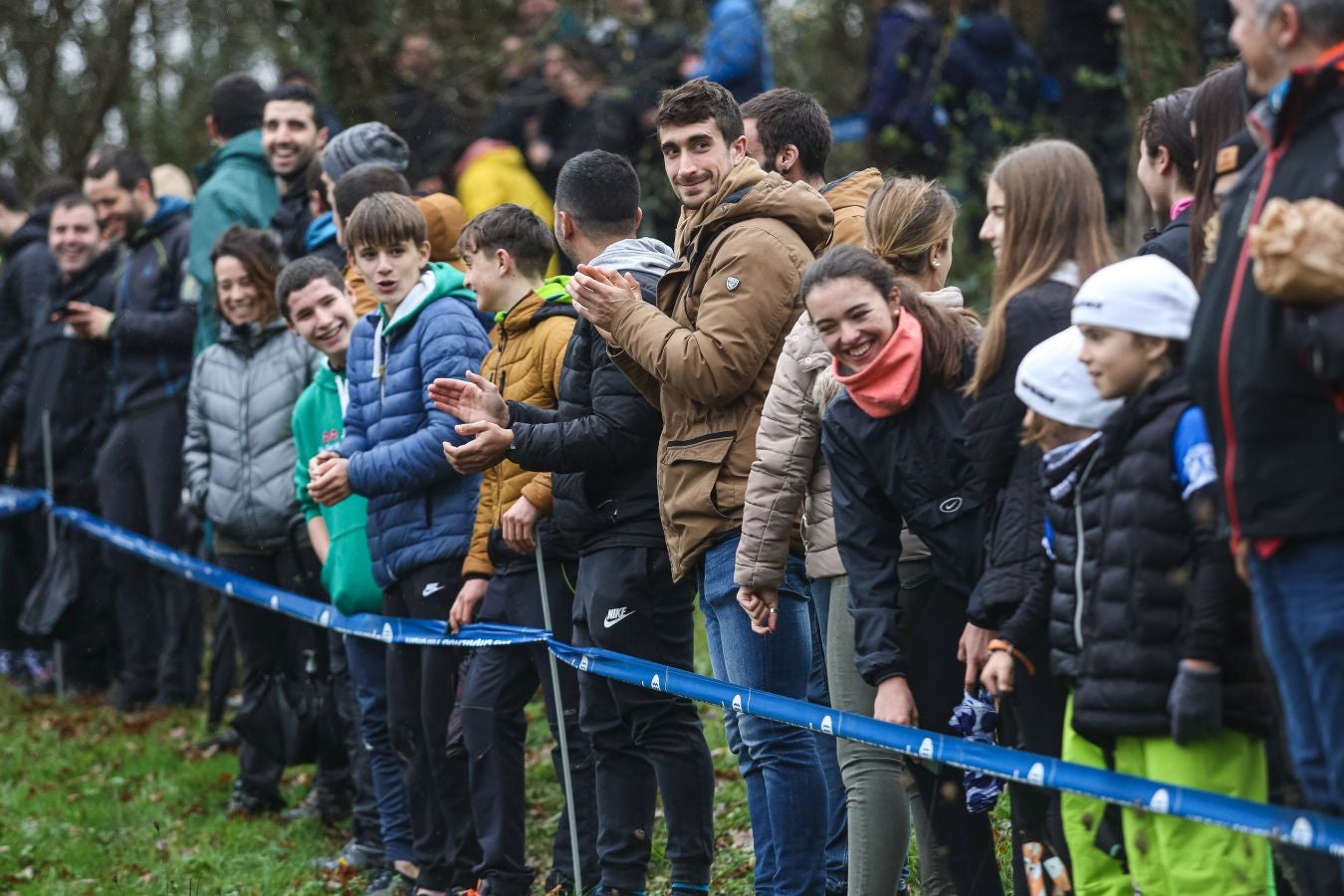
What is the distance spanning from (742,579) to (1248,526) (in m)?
1.73

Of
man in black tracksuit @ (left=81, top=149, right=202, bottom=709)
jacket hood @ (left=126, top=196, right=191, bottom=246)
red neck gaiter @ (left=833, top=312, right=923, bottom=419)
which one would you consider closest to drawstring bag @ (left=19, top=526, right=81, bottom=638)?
man in black tracksuit @ (left=81, top=149, right=202, bottom=709)

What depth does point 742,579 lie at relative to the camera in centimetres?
494

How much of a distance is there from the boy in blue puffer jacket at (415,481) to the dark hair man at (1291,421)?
10.9 ft

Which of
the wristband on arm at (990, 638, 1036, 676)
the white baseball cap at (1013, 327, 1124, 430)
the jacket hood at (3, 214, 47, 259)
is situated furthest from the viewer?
the jacket hood at (3, 214, 47, 259)

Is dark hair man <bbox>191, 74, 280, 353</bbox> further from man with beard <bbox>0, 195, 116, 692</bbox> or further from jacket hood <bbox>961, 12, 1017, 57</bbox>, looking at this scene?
jacket hood <bbox>961, 12, 1017, 57</bbox>

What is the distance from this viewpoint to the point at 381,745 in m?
6.87

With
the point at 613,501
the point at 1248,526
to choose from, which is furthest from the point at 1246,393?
the point at 613,501

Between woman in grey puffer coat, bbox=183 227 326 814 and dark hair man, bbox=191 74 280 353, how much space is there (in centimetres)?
107

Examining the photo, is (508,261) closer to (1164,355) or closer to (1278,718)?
(1164,355)

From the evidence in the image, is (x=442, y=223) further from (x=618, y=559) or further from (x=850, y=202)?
(x=618, y=559)

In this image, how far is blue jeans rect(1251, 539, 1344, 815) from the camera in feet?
11.4

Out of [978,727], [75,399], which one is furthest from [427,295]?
[75,399]

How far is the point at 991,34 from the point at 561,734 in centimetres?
729

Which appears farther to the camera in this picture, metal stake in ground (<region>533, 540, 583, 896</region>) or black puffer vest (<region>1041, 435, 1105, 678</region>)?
metal stake in ground (<region>533, 540, 583, 896</region>)
